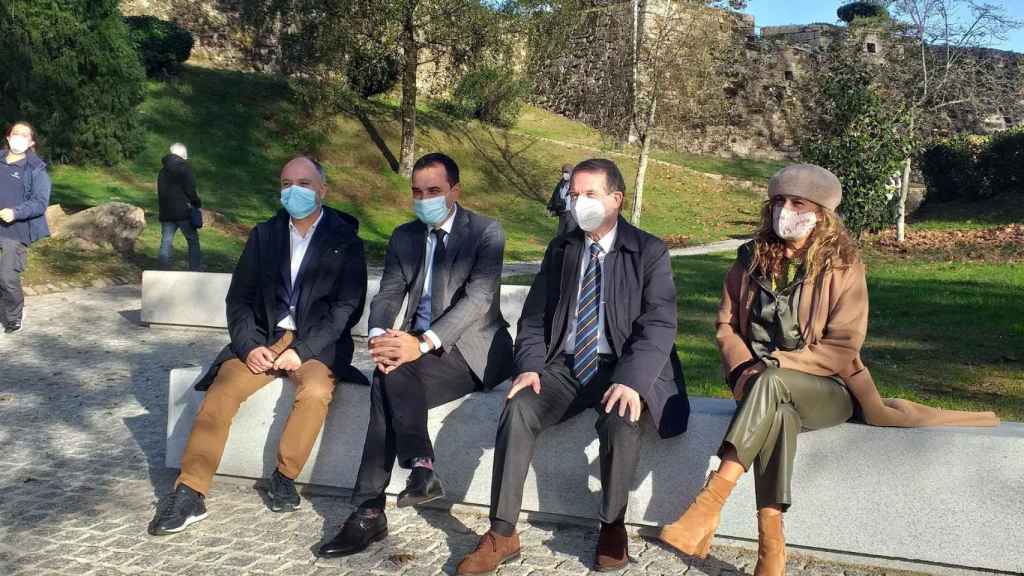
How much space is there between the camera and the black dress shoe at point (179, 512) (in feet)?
14.0

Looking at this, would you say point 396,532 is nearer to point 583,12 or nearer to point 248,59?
point 583,12

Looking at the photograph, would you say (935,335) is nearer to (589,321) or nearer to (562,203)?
(562,203)

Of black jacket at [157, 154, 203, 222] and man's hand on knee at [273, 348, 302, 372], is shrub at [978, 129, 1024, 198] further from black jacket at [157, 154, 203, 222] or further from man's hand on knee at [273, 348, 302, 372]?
man's hand on knee at [273, 348, 302, 372]

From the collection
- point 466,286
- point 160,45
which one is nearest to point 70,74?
point 160,45

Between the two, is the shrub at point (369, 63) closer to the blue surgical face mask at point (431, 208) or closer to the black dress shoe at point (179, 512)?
the blue surgical face mask at point (431, 208)

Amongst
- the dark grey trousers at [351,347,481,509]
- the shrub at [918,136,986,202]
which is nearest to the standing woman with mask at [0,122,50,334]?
the dark grey trousers at [351,347,481,509]

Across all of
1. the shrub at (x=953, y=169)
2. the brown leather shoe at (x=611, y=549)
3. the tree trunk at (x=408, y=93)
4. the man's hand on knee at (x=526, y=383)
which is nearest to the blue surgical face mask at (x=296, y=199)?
the man's hand on knee at (x=526, y=383)

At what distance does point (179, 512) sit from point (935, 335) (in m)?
6.94

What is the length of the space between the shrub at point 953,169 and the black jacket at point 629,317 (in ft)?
78.5

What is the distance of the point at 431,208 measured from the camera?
16.0 feet

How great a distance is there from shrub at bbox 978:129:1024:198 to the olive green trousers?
23620mm

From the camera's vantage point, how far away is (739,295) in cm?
433

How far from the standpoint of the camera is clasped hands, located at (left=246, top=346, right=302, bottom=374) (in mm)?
4766

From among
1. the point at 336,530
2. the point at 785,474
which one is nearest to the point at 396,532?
the point at 336,530
